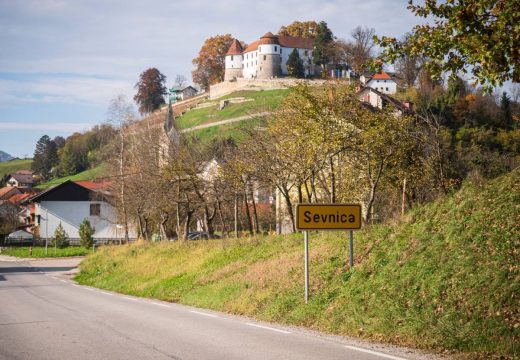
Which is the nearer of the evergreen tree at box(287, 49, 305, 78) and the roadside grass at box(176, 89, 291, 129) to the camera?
the roadside grass at box(176, 89, 291, 129)

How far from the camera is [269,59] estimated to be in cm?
15575

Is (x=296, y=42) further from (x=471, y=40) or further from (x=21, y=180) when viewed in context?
(x=471, y=40)

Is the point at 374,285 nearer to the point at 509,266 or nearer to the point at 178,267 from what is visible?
the point at 509,266

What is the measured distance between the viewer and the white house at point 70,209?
85531 millimetres

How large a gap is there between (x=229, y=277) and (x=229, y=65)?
147 metres

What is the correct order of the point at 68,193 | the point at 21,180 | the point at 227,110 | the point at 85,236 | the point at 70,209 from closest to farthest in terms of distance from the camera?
the point at 85,236 < the point at 70,209 < the point at 68,193 < the point at 227,110 < the point at 21,180

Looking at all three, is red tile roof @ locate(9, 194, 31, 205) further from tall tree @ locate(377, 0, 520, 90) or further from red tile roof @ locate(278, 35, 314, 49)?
tall tree @ locate(377, 0, 520, 90)

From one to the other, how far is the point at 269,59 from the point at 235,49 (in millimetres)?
10621

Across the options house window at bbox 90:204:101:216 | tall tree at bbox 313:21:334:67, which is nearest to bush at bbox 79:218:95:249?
house window at bbox 90:204:101:216

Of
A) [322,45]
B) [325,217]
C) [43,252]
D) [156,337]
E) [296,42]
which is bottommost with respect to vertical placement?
[43,252]

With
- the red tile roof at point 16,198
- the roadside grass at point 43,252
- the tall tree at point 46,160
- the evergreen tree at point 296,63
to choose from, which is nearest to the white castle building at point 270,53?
the evergreen tree at point 296,63

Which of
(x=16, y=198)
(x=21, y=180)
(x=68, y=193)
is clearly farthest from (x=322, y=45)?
(x=21, y=180)

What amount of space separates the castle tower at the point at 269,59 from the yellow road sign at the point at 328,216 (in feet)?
470

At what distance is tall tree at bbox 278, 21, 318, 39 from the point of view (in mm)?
166375
